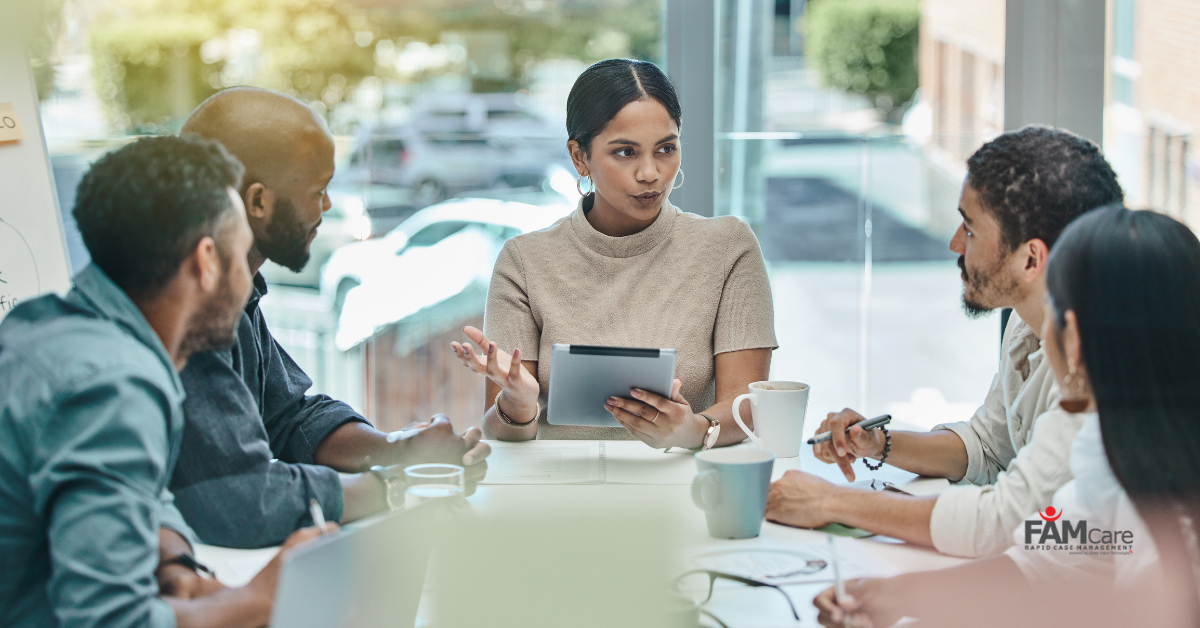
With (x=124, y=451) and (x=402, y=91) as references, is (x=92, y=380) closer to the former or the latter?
(x=124, y=451)

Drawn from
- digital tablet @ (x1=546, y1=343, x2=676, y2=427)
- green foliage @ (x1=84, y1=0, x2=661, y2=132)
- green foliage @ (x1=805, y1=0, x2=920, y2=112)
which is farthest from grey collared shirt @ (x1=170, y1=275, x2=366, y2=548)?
green foliage @ (x1=805, y1=0, x2=920, y2=112)

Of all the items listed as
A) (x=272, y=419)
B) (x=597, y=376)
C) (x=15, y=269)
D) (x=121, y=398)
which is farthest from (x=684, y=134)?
(x=121, y=398)

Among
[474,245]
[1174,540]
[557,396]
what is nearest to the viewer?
[1174,540]

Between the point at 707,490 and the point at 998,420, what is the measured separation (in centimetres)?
60

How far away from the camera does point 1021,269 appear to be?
4.30ft

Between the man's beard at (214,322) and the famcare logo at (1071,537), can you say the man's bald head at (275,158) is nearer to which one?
the man's beard at (214,322)

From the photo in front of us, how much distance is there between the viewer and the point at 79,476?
2.52ft

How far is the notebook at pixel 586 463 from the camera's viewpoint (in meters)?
1.39

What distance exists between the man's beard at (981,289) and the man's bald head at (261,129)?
3.35ft

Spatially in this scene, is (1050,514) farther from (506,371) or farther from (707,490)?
(506,371)

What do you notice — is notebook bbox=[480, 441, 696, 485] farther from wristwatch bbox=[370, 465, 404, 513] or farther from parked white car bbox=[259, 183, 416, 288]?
parked white car bbox=[259, 183, 416, 288]

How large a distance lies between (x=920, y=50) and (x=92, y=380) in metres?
3.59

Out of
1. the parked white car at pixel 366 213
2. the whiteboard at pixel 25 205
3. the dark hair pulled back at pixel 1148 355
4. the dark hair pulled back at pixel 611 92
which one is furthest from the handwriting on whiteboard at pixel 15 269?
the dark hair pulled back at pixel 1148 355

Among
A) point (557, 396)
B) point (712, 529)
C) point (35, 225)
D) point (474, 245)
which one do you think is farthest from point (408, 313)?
point (712, 529)
